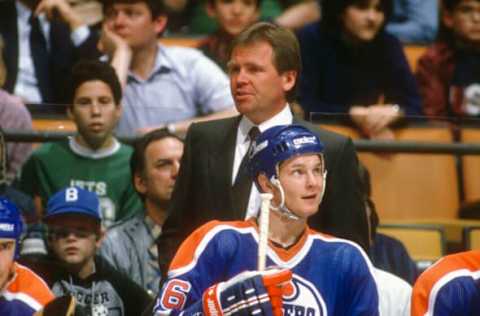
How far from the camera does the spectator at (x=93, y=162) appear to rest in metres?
6.12

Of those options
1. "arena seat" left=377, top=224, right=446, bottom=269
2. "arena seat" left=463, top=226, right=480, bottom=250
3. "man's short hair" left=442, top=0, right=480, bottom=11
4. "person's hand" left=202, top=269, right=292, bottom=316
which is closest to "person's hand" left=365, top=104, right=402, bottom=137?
"arena seat" left=377, top=224, right=446, bottom=269

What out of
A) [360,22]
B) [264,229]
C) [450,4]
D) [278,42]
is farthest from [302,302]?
[450,4]

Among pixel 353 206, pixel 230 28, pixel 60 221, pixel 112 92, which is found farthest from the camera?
pixel 230 28

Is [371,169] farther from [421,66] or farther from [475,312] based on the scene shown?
[475,312]

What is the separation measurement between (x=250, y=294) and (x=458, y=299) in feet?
2.44

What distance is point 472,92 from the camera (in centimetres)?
746

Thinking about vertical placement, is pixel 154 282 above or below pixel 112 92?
below

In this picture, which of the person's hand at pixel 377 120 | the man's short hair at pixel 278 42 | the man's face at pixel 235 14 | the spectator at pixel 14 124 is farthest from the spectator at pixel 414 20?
the man's short hair at pixel 278 42

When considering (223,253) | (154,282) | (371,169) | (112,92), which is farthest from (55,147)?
(223,253)

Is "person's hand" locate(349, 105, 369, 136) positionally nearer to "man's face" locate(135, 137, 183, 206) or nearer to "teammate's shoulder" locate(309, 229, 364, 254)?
"man's face" locate(135, 137, 183, 206)

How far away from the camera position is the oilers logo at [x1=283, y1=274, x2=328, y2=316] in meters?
4.37

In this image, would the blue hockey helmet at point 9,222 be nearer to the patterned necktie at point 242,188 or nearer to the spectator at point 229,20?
the patterned necktie at point 242,188

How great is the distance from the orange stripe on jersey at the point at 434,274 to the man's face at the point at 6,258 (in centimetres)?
134

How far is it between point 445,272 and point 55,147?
2293 mm
